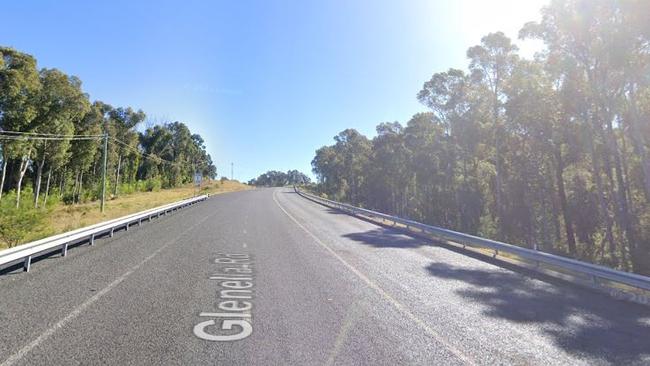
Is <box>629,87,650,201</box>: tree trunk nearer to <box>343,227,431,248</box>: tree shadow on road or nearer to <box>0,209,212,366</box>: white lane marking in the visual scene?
<box>343,227,431,248</box>: tree shadow on road

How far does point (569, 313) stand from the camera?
688 centimetres

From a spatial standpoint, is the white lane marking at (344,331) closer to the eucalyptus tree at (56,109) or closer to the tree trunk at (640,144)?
the tree trunk at (640,144)

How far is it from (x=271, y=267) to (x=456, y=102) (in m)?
35.2

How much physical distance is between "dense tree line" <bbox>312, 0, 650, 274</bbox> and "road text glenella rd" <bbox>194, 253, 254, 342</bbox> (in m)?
17.7

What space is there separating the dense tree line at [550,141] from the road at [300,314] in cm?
1430

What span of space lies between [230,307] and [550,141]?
31.0m

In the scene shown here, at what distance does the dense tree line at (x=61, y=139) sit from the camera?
30.1 m

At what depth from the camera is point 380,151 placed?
65.1 meters

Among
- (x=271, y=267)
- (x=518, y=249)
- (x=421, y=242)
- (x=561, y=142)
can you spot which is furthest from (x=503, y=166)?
(x=271, y=267)

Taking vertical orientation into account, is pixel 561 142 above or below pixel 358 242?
above

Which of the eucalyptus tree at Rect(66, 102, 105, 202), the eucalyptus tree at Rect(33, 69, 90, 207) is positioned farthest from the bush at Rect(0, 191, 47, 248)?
the eucalyptus tree at Rect(66, 102, 105, 202)

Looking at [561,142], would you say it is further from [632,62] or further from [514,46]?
[632,62]

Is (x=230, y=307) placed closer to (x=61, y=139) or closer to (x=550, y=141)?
(x=550, y=141)

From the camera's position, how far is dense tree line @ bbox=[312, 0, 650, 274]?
19.6 meters
